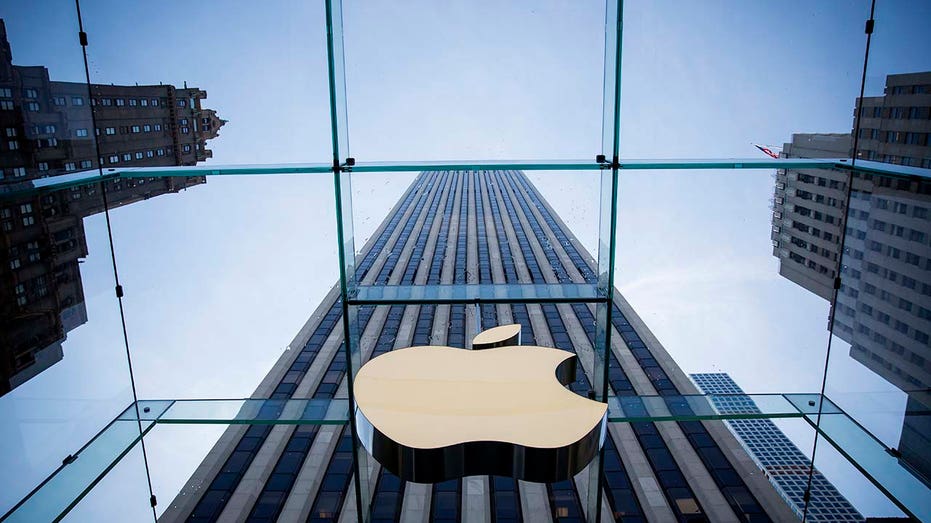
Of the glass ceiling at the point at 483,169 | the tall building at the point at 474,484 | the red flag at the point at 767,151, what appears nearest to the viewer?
the glass ceiling at the point at 483,169

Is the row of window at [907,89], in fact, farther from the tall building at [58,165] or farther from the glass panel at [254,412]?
the tall building at [58,165]

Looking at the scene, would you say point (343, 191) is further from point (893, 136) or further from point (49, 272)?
point (893, 136)

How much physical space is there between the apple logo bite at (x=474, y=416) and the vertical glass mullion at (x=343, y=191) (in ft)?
1.47

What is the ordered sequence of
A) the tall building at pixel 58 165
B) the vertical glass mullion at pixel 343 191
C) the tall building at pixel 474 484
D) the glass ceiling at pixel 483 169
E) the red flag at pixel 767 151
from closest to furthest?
the tall building at pixel 58 165, the vertical glass mullion at pixel 343 191, the glass ceiling at pixel 483 169, the red flag at pixel 767 151, the tall building at pixel 474 484

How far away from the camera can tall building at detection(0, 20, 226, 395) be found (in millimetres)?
2959

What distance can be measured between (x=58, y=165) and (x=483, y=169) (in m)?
2.67

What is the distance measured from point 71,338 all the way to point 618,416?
361 centimetres

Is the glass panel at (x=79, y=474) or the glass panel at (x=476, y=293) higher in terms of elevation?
the glass panel at (x=476, y=293)

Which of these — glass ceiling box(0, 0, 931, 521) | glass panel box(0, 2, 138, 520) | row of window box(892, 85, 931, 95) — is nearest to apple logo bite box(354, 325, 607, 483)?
glass ceiling box(0, 0, 931, 521)

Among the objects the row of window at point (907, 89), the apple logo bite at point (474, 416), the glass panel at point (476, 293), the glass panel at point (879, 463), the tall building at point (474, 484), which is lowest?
the tall building at point (474, 484)

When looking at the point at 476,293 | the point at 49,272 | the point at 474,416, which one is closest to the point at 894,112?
the point at 476,293

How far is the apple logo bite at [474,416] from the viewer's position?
8.36 ft

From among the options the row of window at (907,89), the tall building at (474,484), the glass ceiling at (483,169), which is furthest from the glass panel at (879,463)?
the tall building at (474,484)

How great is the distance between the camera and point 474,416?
272cm
